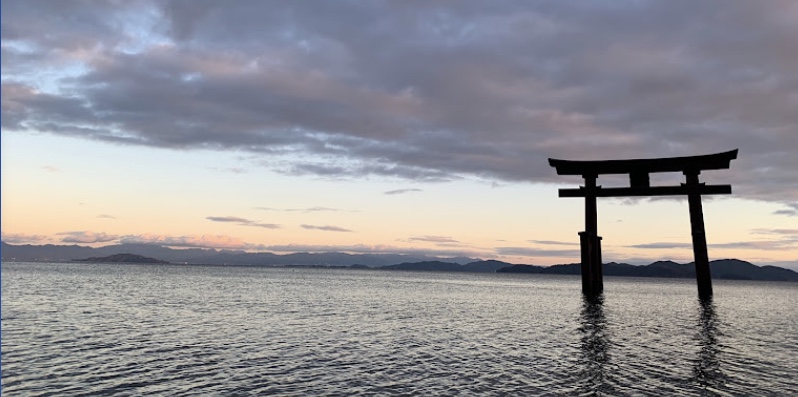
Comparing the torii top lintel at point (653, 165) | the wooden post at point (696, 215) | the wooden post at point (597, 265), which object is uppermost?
the torii top lintel at point (653, 165)

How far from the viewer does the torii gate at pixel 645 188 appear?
31453 mm

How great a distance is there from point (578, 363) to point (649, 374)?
2104 mm

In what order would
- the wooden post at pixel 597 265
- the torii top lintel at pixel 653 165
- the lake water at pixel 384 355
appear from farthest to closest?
the wooden post at pixel 597 265 → the torii top lintel at pixel 653 165 → the lake water at pixel 384 355

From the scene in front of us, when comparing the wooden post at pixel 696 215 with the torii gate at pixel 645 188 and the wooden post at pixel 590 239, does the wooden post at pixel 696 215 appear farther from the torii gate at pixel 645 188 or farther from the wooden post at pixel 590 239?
the wooden post at pixel 590 239

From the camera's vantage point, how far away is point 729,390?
1315 cm

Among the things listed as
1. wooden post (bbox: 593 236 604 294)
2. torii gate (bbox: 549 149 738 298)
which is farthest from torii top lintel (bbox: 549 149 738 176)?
wooden post (bbox: 593 236 604 294)

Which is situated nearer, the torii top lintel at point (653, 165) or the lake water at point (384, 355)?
the lake water at point (384, 355)

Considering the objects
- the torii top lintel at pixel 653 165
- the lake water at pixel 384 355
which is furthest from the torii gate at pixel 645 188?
the lake water at pixel 384 355

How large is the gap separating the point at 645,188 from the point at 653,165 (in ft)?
4.72

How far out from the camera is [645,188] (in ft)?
105

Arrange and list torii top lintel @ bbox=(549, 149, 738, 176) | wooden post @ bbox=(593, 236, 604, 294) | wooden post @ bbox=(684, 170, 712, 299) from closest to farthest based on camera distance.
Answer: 1. torii top lintel @ bbox=(549, 149, 738, 176)
2. wooden post @ bbox=(684, 170, 712, 299)
3. wooden post @ bbox=(593, 236, 604, 294)

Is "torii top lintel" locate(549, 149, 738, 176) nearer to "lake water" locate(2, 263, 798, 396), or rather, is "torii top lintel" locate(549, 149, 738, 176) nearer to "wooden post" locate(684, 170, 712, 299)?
"wooden post" locate(684, 170, 712, 299)

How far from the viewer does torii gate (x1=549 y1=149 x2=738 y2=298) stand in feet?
103

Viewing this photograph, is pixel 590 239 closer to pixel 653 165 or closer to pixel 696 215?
pixel 653 165
